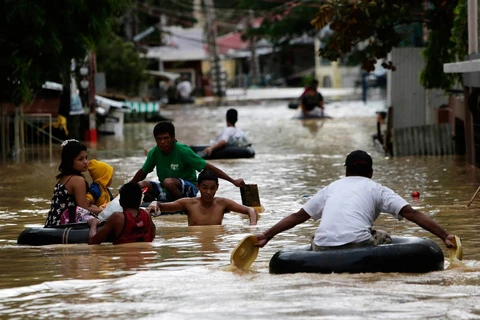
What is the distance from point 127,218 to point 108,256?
63 cm

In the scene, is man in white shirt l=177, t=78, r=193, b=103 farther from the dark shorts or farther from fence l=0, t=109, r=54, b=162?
the dark shorts

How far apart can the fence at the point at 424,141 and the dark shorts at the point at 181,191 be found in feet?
33.6

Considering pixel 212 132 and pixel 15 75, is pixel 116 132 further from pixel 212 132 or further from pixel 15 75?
pixel 15 75

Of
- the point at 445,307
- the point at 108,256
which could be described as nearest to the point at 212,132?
the point at 108,256

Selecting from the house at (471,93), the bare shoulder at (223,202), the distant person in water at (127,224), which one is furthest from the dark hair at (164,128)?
the house at (471,93)

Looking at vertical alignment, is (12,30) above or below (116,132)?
above

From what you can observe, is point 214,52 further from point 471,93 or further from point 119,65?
point 471,93

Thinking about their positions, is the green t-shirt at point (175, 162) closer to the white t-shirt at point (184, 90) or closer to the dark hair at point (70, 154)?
the dark hair at point (70, 154)

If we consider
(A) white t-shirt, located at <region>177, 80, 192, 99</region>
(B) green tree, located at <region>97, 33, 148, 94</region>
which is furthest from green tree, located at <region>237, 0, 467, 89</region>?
(A) white t-shirt, located at <region>177, 80, 192, 99</region>

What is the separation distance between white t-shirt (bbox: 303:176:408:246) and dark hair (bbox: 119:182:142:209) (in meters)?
2.54

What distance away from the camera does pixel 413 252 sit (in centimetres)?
990

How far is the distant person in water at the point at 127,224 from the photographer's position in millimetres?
11891

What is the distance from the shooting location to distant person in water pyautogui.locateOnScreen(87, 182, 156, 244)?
11.9m

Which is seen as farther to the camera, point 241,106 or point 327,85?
point 327,85
